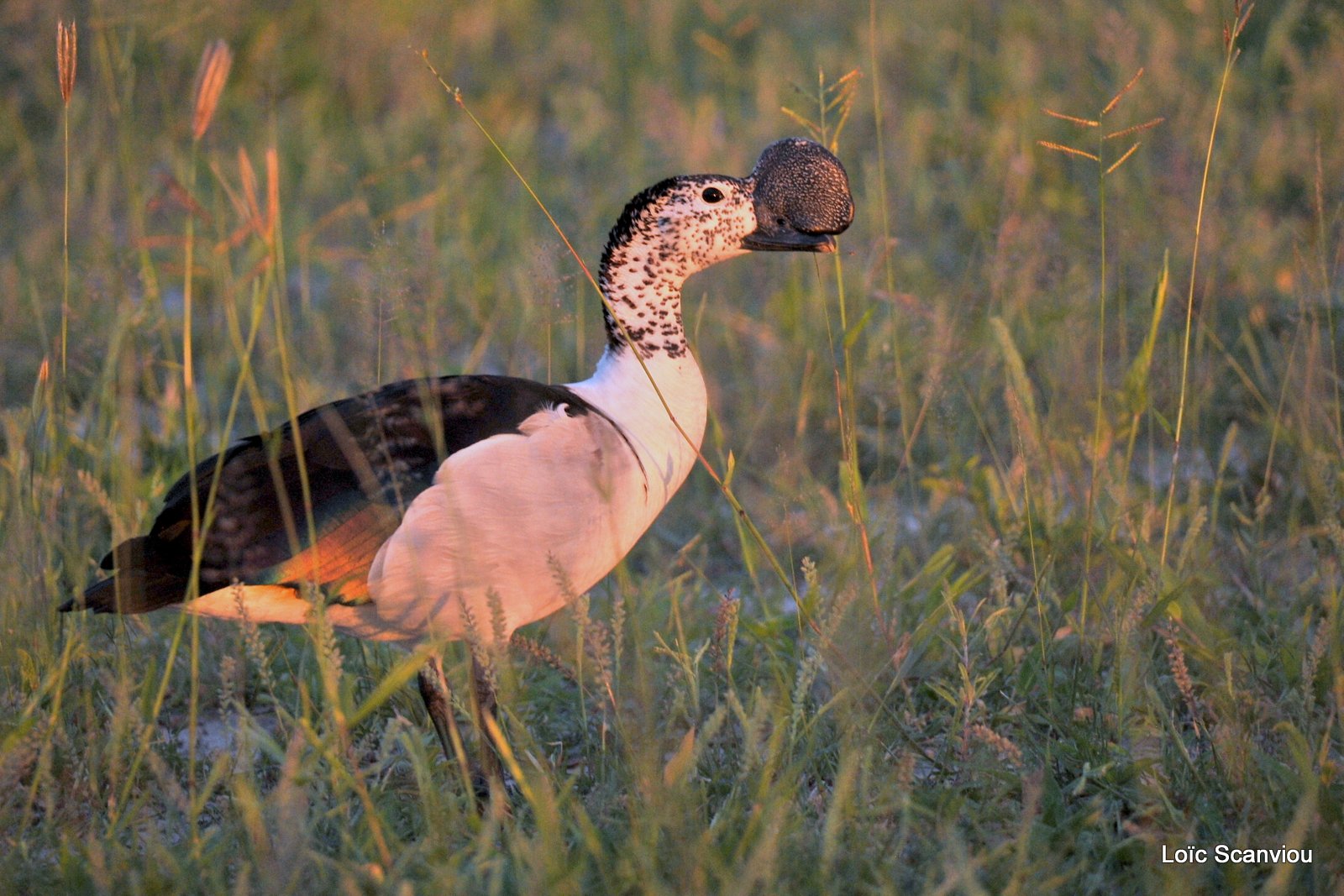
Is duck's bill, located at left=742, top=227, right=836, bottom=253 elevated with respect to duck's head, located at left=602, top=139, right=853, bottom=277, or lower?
lower

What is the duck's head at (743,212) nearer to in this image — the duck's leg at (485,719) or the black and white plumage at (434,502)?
the black and white plumage at (434,502)

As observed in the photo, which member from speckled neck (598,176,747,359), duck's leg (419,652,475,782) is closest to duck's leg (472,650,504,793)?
duck's leg (419,652,475,782)

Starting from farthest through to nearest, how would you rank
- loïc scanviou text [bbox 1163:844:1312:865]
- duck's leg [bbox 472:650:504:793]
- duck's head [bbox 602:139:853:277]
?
duck's head [bbox 602:139:853:277]
duck's leg [bbox 472:650:504:793]
loïc scanviou text [bbox 1163:844:1312:865]

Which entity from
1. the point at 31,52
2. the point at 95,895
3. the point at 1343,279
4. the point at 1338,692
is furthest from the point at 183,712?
the point at 31,52

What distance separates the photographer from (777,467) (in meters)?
3.77

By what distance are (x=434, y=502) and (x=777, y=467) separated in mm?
1386

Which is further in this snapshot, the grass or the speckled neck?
the speckled neck

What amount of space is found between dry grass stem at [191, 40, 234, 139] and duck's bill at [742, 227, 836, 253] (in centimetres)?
109

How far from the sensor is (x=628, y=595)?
2.68 m

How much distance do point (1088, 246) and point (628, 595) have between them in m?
2.72

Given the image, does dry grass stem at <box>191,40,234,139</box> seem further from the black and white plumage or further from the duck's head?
the duck's head

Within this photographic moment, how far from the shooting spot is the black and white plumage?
2521 mm

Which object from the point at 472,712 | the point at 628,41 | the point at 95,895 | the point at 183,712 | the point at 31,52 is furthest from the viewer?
the point at 628,41

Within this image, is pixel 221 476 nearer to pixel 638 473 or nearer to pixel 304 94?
pixel 638 473
